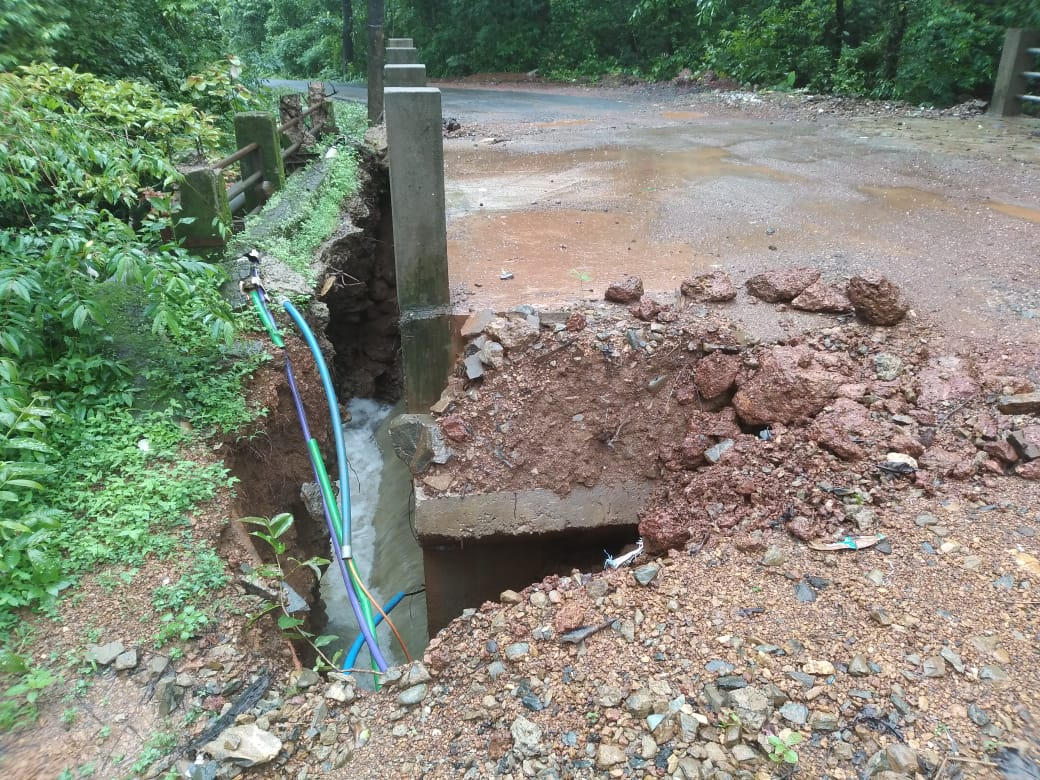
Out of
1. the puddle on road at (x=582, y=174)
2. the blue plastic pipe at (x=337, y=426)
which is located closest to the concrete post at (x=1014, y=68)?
the puddle on road at (x=582, y=174)

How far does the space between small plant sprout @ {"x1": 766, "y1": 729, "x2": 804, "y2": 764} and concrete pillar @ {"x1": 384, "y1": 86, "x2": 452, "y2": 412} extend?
9.92 ft

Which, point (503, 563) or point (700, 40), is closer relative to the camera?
point (503, 563)

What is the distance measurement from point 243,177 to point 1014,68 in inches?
388

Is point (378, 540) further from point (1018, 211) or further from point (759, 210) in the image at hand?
point (1018, 211)

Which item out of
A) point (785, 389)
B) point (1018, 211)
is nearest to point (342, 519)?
point (785, 389)

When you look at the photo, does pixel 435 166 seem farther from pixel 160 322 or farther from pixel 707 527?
pixel 707 527

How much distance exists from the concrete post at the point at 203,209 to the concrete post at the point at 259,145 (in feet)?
4.75

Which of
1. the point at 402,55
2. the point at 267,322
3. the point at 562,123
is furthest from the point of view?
the point at 562,123

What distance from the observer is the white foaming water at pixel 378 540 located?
16.9ft

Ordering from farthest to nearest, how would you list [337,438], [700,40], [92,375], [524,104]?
1. [700,40]
2. [524,104]
3. [337,438]
4. [92,375]

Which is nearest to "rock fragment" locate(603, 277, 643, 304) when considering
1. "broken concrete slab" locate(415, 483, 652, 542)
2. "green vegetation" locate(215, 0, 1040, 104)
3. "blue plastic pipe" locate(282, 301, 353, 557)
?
"broken concrete slab" locate(415, 483, 652, 542)

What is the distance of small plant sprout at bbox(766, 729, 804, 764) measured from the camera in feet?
6.98

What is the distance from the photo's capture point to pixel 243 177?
5.78 meters

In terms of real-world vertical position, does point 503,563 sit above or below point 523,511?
below
